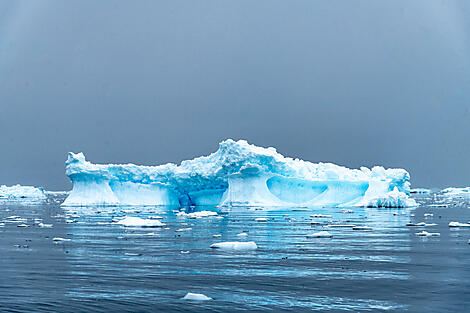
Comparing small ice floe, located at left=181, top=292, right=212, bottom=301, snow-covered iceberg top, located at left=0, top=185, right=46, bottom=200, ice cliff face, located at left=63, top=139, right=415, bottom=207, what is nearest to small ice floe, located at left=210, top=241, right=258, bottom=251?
small ice floe, located at left=181, top=292, right=212, bottom=301

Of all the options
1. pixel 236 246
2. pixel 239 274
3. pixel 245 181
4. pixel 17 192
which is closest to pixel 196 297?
pixel 239 274

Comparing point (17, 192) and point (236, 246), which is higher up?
point (17, 192)

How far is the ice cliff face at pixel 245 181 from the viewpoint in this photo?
3625 centimetres

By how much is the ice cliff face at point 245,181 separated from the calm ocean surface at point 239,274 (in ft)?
67.3

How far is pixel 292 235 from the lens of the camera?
16.6 meters

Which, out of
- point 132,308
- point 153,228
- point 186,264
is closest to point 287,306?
point 132,308

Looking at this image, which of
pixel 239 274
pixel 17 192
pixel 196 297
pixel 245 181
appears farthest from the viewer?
pixel 17 192

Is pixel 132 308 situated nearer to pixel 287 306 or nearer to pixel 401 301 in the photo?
pixel 287 306

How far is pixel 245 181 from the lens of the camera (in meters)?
38.0

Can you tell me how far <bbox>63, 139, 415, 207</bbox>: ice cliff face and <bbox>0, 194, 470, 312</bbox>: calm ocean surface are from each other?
20.5m

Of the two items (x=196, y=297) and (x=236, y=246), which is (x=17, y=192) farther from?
(x=196, y=297)

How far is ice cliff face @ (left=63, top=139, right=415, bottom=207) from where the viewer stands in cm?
3625

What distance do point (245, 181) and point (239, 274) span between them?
93.8 feet

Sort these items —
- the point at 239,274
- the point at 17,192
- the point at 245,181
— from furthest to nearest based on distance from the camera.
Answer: the point at 17,192 < the point at 245,181 < the point at 239,274
